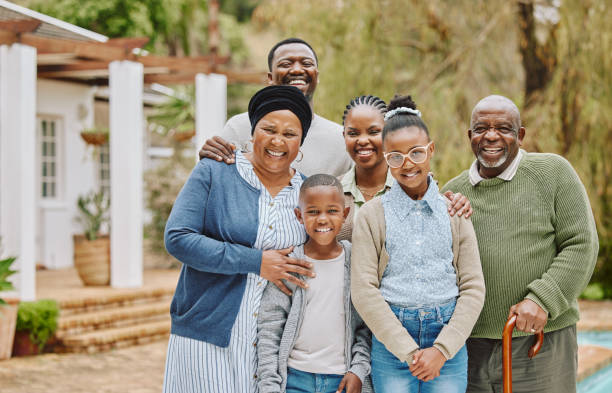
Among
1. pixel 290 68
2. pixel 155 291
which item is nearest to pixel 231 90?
pixel 155 291

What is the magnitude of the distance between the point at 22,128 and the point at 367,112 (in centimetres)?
512

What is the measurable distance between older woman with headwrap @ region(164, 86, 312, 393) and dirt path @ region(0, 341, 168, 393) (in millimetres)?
3378

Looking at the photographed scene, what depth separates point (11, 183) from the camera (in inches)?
271

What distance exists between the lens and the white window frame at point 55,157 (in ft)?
32.4

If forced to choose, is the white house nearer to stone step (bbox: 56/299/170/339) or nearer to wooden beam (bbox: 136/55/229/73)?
wooden beam (bbox: 136/55/229/73)

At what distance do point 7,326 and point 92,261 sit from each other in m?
1.94

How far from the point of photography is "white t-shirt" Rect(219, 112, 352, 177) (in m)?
3.01

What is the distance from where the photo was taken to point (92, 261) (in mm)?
8219

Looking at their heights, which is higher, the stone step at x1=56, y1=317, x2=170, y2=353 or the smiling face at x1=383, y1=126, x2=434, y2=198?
the smiling face at x1=383, y1=126, x2=434, y2=198

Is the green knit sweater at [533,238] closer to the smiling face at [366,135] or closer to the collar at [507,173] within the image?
the collar at [507,173]

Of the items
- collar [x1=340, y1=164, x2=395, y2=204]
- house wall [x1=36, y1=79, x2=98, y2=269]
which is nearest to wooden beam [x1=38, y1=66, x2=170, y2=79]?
house wall [x1=36, y1=79, x2=98, y2=269]

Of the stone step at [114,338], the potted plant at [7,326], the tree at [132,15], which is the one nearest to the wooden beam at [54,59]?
the potted plant at [7,326]

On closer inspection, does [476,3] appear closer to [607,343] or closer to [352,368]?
[607,343]

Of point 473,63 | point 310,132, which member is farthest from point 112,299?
point 310,132
